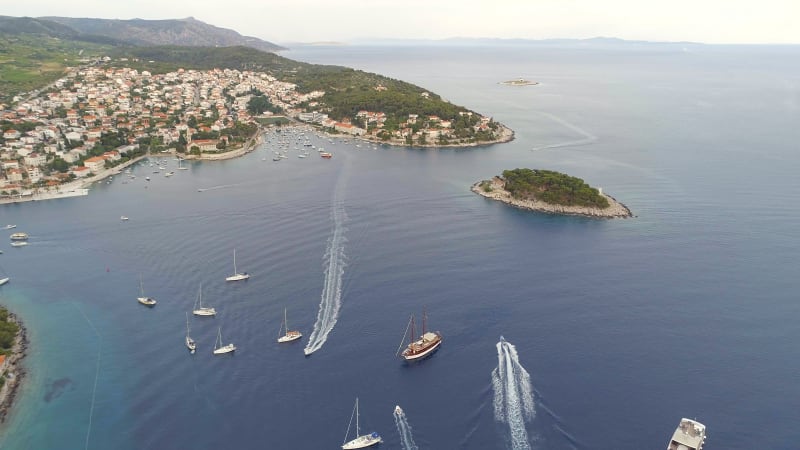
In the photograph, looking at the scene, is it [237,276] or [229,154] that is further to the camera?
[229,154]

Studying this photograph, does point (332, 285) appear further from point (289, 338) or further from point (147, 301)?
point (147, 301)

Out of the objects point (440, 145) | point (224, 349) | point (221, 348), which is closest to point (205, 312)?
point (221, 348)

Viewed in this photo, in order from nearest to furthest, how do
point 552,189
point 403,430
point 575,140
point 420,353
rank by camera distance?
point 403,430 < point 420,353 < point 552,189 < point 575,140

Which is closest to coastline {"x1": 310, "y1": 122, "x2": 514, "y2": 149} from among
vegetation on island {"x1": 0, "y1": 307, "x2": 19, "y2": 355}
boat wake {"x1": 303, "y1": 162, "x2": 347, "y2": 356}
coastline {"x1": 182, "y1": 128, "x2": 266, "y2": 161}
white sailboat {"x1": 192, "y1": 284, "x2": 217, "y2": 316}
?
coastline {"x1": 182, "y1": 128, "x2": 266, "y2": 161}

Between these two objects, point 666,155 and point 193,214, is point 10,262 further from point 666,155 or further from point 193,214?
point 666,155

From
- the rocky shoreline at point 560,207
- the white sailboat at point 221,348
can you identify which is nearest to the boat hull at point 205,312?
the white sailboat at point 221,348

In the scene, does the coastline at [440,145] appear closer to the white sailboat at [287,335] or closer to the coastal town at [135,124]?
the coastal town at [135,124]

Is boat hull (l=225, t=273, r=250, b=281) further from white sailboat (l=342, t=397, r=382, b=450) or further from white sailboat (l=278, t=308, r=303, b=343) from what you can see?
white sailboat (l=342, t=397, r=382, b=450)

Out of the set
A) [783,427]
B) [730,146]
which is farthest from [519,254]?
[730,146]
